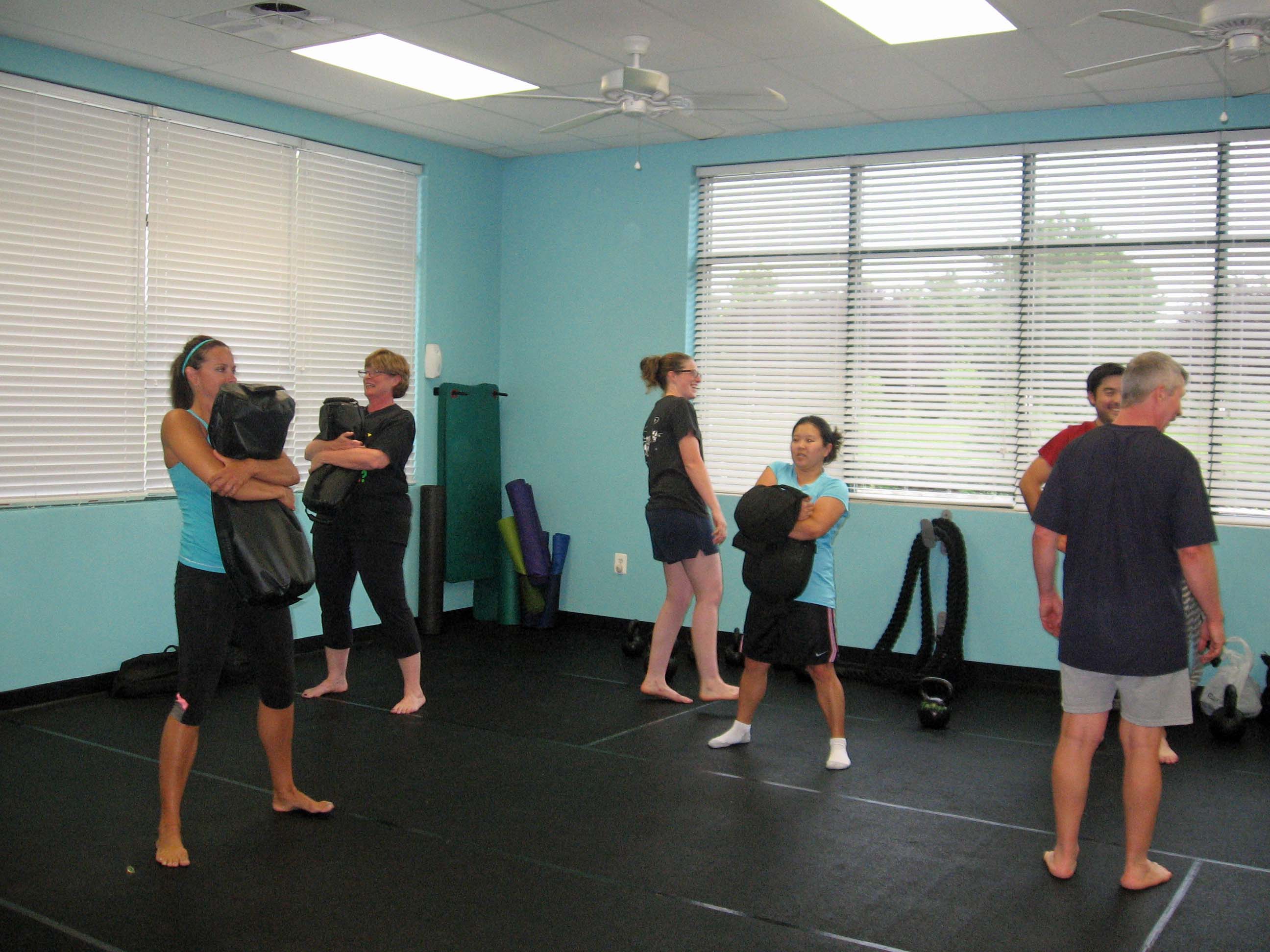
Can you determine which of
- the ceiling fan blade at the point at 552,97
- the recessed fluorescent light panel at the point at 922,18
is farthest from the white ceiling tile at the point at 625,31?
the recessed fluorescent light panel at the point at 922,18

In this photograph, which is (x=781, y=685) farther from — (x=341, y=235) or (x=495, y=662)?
(x=341, y=235)

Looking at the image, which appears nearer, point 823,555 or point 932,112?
point 823,555

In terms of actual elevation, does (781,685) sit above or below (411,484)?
below

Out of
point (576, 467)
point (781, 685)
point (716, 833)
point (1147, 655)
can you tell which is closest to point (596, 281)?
point (576, 467)

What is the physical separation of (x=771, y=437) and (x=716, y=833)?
10.3 feet

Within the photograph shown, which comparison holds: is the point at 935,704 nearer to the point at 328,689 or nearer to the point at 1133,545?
the point at 1133,545

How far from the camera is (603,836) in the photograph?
331 centimetres

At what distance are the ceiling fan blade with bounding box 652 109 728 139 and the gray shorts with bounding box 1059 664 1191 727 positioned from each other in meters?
3.59

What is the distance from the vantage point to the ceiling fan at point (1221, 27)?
3355 mm

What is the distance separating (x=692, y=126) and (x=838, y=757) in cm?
341

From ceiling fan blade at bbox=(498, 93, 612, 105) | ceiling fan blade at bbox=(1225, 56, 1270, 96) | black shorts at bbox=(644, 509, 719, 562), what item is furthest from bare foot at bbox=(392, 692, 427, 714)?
ceiling fan blade at bbox=(1225, 56, 1270, 96)

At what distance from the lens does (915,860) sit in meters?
3.18

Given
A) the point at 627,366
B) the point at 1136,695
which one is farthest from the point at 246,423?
the point at 627,366

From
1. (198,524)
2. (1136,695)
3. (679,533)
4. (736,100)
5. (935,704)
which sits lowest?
(935,704)
